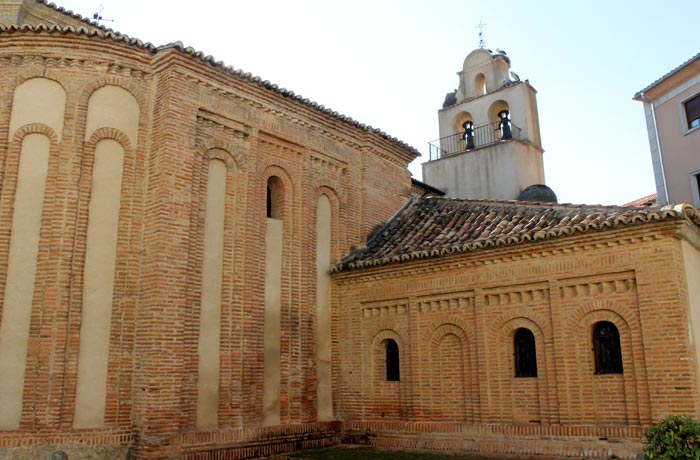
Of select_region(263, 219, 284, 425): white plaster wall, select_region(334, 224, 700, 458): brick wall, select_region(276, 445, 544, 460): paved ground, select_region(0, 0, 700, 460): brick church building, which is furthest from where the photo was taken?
select_region(263, 219, 284, 425): white plaster wall

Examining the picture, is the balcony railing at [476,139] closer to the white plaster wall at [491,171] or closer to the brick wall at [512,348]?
the white plaster wall at [491,171]

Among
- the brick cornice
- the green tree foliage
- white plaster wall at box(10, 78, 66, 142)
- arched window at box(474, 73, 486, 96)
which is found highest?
arched window at box(474, 73, 486, 96)

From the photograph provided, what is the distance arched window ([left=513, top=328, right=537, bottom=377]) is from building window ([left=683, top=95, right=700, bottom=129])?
10.3 meters

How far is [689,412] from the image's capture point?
827 centimetres

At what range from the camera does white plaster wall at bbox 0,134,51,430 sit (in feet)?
28.2

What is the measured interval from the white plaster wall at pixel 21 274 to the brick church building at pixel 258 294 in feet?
0.09

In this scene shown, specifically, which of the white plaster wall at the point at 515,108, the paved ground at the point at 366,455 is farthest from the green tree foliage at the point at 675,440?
the white plaster wall at the point at 515,108

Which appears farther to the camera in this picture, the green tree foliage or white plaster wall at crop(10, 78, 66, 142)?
white plaster wall at crop(10, 78, 66, 142)

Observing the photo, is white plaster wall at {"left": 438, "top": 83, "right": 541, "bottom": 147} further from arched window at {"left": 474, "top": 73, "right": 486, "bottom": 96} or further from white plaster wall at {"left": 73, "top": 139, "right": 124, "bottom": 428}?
white plaster wall at {"left": 73, "top": 139, "right": 124, "bottom": 428}

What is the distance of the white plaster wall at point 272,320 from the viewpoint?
35.5 ft

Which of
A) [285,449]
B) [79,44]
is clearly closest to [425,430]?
[285,449]

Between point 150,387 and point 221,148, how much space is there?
4243 mm

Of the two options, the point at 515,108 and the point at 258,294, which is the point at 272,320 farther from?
the point at 515,108

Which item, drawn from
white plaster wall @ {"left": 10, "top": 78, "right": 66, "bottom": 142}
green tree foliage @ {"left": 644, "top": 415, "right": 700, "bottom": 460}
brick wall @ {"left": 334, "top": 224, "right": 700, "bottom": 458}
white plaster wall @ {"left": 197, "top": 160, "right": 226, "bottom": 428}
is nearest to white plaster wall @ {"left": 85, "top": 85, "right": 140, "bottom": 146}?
white plaster wall @ {"left": 10, "top": 78, "right": 66, "bottom": 142}
